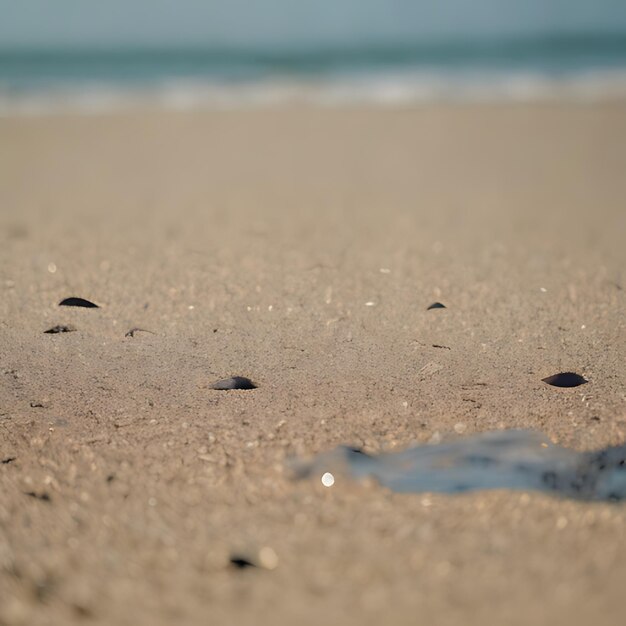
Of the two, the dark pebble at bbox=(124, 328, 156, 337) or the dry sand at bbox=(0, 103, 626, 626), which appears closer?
the dry sand at bbox=(0, 103, 626, 626)

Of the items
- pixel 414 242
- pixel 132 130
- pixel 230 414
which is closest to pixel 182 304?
pixel 230 414

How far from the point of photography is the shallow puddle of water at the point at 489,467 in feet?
6.26

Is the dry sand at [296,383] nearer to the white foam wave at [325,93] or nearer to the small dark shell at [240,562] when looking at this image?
the small dark shell at [240,562]

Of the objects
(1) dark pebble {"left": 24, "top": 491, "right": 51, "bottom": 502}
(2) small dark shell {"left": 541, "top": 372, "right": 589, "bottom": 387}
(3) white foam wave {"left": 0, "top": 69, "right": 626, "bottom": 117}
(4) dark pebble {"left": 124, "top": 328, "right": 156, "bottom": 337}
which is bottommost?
(1) dark pebble {"left": 24, "top": 491, "right": 51, "bottom": 502}

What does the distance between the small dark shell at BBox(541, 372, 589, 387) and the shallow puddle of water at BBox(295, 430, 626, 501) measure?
325 mm

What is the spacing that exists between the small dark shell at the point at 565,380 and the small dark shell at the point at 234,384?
809 millimetres

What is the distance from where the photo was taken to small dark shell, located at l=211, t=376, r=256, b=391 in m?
2.45

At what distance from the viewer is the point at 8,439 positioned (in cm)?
217

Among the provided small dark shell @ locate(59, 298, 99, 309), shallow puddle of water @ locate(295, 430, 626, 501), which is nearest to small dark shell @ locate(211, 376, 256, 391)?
shallow puddle of water @ locate(295, 430, 626, 501)

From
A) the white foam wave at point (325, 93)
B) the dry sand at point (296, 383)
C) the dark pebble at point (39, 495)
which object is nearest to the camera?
the dry sand at point (296, 383)

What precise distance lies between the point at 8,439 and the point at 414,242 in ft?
6.86

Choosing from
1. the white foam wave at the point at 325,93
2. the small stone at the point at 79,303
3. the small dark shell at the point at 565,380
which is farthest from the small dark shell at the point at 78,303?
the white foam wave at the point at 325,93

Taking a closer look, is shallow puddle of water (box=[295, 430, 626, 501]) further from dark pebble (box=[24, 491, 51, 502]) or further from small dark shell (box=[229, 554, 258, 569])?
dark pebble (box=[24, 491, 51, 502])

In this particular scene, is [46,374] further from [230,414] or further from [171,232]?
[171,232]
